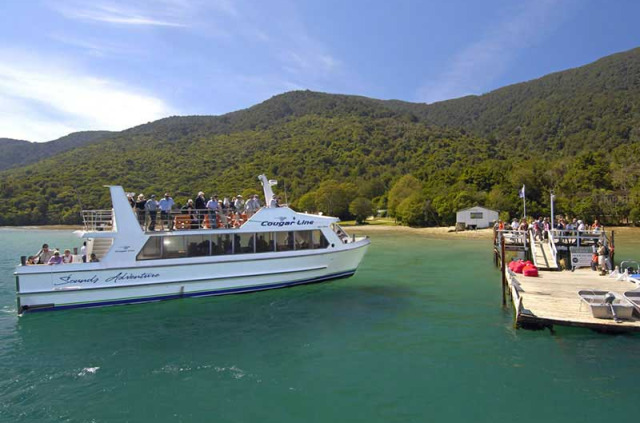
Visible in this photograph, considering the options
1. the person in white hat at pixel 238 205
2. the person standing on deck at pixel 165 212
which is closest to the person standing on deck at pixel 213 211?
the person in white hat at pixel 238 205

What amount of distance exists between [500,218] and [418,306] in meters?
48.4

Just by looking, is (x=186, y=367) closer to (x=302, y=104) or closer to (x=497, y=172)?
(x=497, y=172)

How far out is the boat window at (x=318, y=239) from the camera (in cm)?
1800

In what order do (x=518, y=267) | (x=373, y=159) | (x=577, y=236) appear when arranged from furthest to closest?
(x=373, y=159)
(x=577, y=236)
(x=518, y=267)

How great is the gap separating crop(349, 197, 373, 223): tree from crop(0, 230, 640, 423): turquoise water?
209 feet

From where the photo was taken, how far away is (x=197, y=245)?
16.4 meters

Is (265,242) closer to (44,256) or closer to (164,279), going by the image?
(164,279)

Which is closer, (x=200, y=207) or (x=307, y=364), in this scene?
(x=307, y=364)

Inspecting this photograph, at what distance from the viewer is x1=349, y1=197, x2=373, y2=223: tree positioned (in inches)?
3157

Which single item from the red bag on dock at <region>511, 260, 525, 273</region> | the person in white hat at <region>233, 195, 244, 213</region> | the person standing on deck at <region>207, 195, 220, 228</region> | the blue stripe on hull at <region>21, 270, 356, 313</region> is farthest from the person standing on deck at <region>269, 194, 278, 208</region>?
the red bag on dock at <region>511, 260, 525, 273</region>

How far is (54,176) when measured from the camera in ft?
374

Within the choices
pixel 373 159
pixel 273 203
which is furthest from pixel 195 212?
pixel 373 159

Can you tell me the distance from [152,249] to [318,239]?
661cm

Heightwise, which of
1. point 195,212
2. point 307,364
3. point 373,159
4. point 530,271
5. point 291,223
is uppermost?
point 373,159
